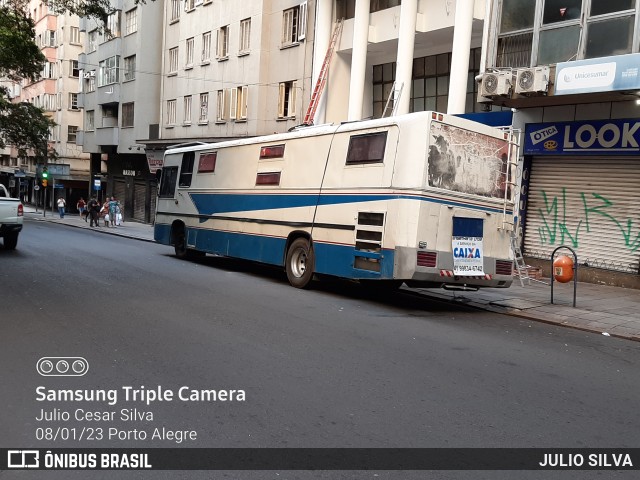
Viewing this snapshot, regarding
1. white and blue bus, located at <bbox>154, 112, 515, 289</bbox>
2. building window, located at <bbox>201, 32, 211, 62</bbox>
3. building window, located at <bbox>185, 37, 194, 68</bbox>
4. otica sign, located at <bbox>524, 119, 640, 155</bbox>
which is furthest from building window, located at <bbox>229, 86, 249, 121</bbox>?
otica sign, located at <bbox>524, 119, 640, 155</bbox>

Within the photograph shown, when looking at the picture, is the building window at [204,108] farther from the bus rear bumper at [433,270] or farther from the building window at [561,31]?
the bus rear bumper at [433,270]

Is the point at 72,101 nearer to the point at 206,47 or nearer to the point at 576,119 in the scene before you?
the point at 206,47

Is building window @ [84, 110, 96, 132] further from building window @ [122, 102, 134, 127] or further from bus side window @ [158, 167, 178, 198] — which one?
bus side window @ [158, 167, 178, 198]

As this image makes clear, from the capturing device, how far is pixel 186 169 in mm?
17938

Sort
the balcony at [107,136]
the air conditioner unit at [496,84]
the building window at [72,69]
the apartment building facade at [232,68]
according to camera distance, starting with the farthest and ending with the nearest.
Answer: the building window at [72,69] < the balcony at [107,136] < the apartment building facade at [232,68] < the air conditioner unit at [496,84]

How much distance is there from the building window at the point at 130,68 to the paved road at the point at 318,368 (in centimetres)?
3057

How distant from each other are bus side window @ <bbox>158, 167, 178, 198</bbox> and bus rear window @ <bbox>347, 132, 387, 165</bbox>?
830 cm

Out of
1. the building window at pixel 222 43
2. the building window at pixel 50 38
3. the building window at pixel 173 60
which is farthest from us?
the building window at pixel 50 38

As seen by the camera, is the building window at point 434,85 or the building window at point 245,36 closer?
the building window at point 434,85

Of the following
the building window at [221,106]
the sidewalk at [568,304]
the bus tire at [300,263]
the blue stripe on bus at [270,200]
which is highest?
the building window at [221,106]

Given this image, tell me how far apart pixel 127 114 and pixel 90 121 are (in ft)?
25.4

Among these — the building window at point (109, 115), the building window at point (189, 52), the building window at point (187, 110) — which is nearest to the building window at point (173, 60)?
the building window at point (189, 52)

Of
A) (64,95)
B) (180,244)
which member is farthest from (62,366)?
(64,95)

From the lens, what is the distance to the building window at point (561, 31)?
44.9ft
